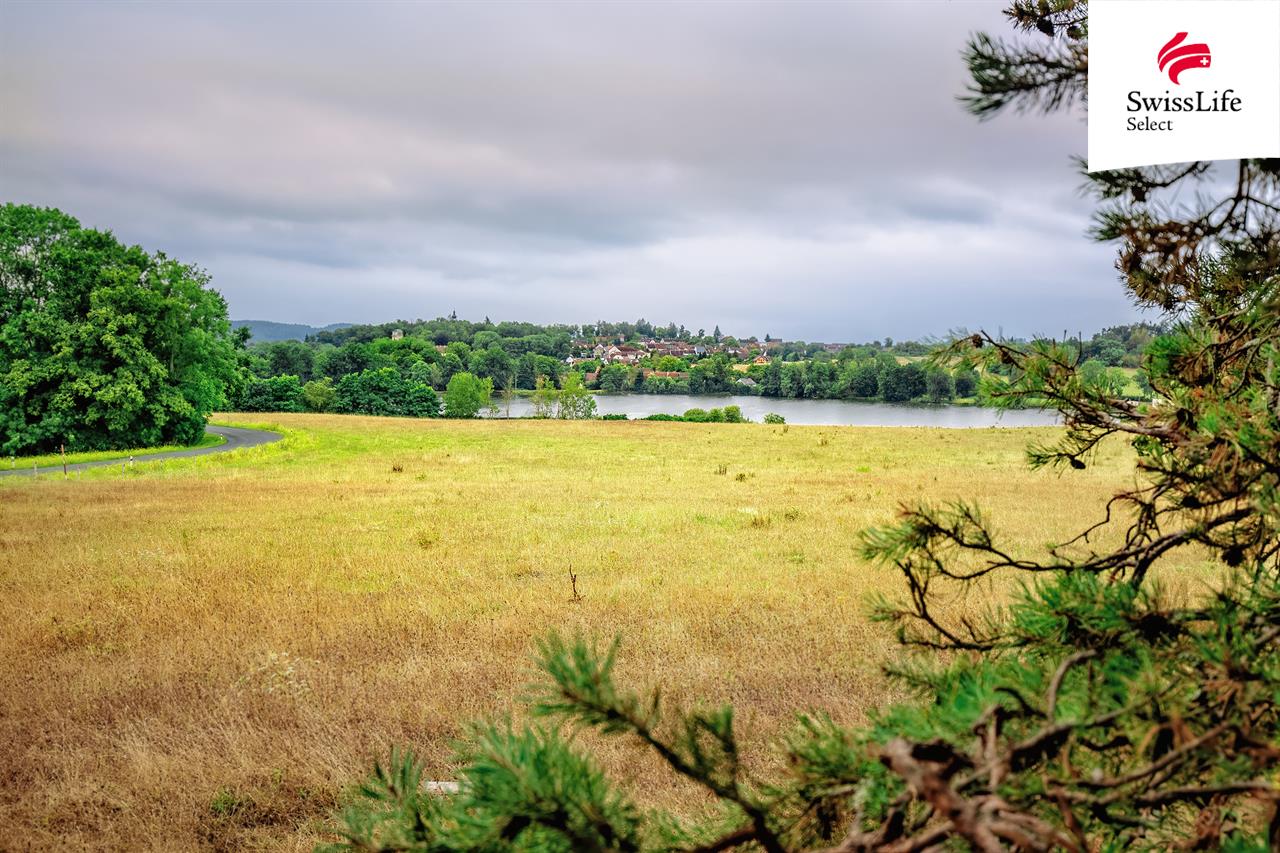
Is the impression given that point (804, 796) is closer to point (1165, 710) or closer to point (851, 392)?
point (1165, 710)

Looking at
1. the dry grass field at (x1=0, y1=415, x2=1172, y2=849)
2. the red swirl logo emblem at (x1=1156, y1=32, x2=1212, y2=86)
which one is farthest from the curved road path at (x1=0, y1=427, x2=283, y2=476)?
the red swirl logo emblem at (x1=1156, y1=32, x2=1212, y2=86)

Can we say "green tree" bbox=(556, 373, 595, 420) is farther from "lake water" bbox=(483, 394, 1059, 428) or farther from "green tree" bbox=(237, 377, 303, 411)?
"green tree" bbox=(237, 377, 303, 411)

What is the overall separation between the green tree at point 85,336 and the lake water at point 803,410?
152ft

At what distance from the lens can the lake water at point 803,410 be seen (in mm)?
69125

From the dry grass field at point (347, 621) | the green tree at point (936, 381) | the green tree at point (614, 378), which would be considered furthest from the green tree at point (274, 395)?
the green tree at point (936, 381)

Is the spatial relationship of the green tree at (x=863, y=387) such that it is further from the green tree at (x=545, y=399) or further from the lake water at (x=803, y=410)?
the green tree at (x=545, y=399)

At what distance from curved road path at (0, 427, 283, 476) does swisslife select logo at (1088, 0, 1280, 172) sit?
3657cm

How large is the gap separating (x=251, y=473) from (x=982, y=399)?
102ft

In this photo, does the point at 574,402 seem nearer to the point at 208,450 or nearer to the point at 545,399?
the point at 545,399

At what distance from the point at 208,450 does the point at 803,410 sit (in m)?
62.7

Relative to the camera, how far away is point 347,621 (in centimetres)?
976

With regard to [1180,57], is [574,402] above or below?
below

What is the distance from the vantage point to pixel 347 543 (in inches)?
594

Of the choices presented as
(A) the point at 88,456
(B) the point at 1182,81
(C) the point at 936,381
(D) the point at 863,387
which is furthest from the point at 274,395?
(B) the point at 1182,81
